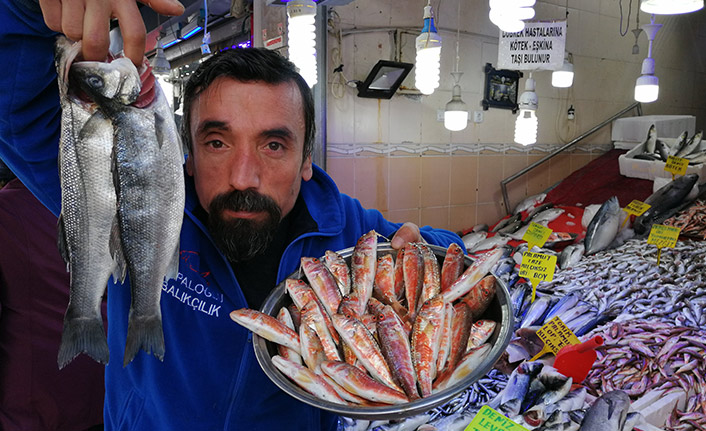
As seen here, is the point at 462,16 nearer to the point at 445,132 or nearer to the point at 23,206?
the point at 445,132

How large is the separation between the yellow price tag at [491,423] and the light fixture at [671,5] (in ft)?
11.3

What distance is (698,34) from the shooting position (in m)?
9.68

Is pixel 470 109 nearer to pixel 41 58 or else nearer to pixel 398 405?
pixel 398 405

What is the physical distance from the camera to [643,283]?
3.87 m

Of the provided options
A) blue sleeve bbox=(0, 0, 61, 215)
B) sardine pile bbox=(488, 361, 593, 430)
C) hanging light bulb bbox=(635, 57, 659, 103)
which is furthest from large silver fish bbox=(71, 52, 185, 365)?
hanging light bulb bbox=(635, 57, 659, 103)

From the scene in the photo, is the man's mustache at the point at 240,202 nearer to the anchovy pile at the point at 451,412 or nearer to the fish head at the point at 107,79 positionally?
the fish head at the point at 107,79

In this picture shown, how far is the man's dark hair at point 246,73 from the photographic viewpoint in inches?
60.0

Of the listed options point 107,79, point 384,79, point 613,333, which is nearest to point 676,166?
point 613,333

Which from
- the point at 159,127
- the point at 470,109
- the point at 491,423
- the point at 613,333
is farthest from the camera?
the point at 470,109

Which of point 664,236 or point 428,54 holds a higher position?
point 428,54

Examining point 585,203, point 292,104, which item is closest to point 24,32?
point 292,104

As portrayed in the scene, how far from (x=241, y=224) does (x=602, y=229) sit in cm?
466

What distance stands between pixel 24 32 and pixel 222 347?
3.69 ft

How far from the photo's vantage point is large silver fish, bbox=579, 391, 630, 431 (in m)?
2.14
